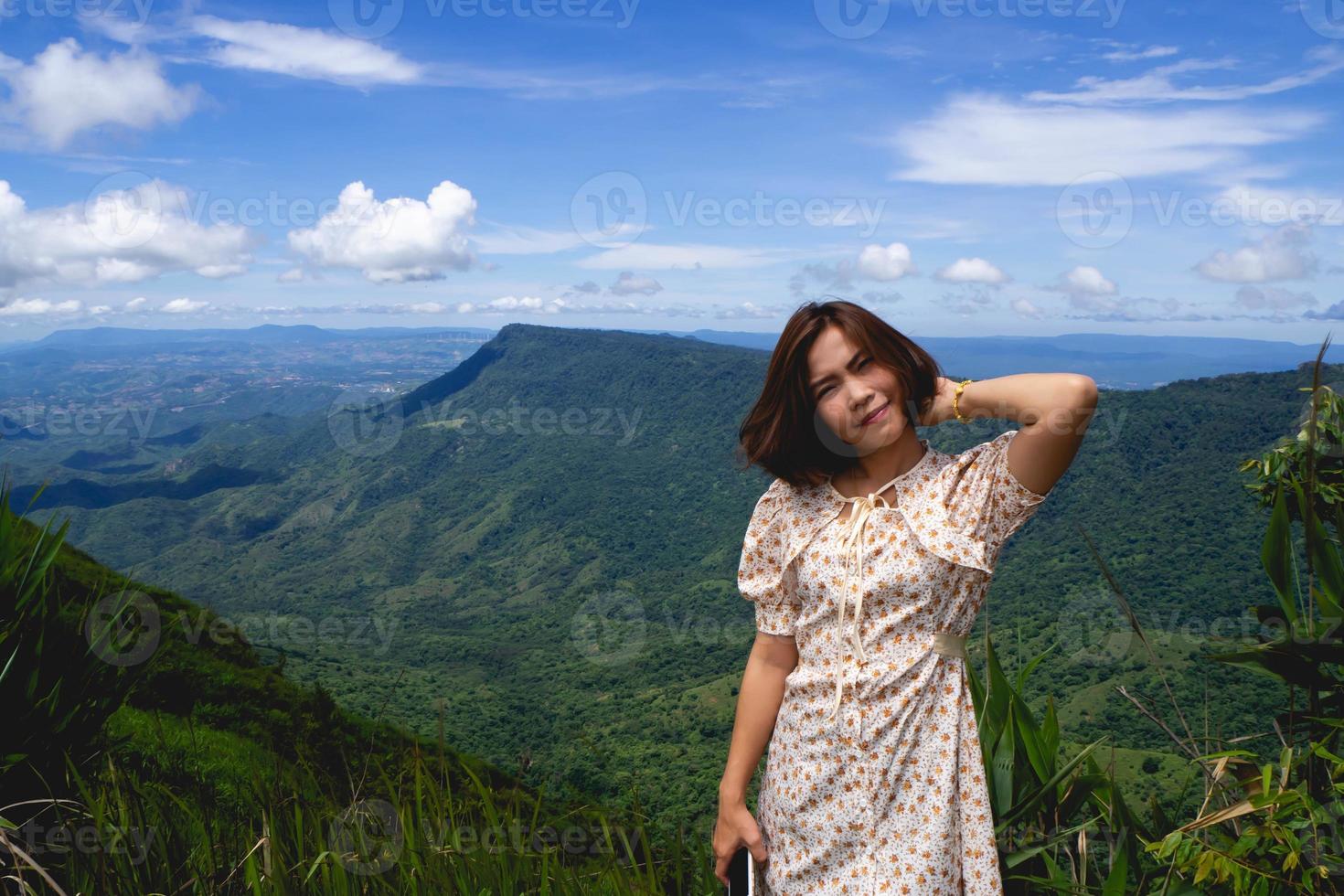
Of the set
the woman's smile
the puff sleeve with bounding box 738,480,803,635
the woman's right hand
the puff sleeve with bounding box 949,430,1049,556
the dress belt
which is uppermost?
the woman's smile

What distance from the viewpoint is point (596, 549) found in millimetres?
78562

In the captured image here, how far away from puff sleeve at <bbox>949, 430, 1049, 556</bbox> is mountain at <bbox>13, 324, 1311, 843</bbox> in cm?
42

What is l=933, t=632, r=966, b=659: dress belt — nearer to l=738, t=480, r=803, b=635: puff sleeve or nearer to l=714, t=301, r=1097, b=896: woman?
l=714, t=301, r=1097, b=896: woman

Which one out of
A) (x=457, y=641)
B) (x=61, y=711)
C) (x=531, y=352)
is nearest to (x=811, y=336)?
(x=61, y=711)

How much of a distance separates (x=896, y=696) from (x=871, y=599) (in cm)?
16

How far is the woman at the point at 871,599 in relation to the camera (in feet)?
4.78
